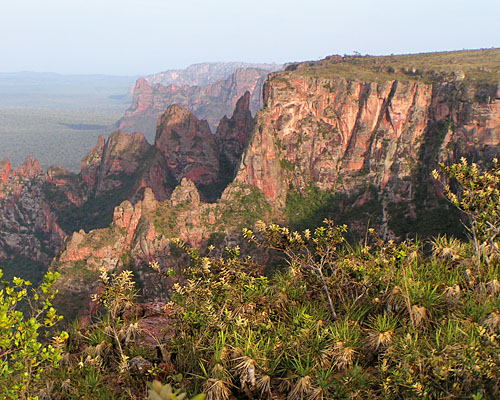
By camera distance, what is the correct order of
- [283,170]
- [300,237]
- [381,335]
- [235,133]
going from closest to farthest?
1. [381,335]
2. [300,237]
3. [283,170]
4. [235,133]

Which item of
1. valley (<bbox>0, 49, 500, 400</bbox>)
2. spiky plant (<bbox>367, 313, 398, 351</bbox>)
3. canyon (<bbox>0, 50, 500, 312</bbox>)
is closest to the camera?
valley (<bbox>0, 49, 500, 400</bbox>)

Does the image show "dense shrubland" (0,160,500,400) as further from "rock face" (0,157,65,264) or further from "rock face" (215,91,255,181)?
"rock face" (215,91,255,181)

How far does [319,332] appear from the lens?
411 inches

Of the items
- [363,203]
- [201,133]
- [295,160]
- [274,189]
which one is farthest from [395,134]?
[201,133]

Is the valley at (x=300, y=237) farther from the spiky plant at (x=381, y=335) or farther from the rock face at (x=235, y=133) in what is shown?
the rock face at (x=235, y=133)

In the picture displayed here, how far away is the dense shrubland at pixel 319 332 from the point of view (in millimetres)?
8086

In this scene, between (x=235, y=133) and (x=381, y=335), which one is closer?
(x=381, y=335)

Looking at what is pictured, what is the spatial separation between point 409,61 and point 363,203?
75786 mm

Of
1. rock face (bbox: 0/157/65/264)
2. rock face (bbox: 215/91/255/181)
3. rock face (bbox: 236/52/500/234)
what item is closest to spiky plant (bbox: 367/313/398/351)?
rock face (bbox: 236/52/500/234)

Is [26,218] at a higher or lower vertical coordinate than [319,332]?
lower

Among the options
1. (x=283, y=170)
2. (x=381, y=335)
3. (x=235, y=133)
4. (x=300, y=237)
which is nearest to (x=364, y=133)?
(x=283, y=170)

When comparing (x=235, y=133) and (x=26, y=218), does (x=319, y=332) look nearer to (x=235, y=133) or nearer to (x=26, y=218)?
(x=26, y=218)

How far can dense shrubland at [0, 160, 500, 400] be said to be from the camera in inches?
318

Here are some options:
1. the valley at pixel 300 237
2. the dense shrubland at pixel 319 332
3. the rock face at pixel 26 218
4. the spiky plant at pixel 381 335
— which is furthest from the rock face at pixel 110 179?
the spiky plant at pixel 381 335
